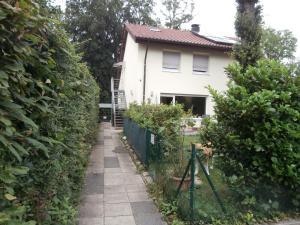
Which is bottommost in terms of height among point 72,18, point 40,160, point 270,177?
point 270,177

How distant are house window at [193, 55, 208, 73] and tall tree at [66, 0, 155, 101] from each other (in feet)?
48.1

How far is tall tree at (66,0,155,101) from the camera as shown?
2941 cm

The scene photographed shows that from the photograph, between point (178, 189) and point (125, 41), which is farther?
point (125, 41)

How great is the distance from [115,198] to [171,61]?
39.2 feet

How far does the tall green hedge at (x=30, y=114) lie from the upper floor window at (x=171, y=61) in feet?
42.0

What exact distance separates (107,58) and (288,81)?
2672 centimetres

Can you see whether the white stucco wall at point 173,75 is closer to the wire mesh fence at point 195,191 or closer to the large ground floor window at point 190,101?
the large ground floor window at point 190,101

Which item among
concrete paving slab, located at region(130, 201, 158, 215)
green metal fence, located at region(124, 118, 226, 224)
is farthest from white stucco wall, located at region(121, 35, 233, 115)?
concrete paving slab, located at region(130, 201, 158, 215)

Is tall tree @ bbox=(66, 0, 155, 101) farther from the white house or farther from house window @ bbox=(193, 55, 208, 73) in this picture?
house window @ bbox=(193, 55, 208, 73)

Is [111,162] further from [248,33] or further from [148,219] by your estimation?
[248,33]

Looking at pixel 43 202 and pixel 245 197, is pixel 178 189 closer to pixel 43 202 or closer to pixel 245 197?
pixel 245 197

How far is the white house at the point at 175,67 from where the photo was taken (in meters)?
15.8

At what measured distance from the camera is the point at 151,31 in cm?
1761

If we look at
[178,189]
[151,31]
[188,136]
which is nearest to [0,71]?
[178,189]
